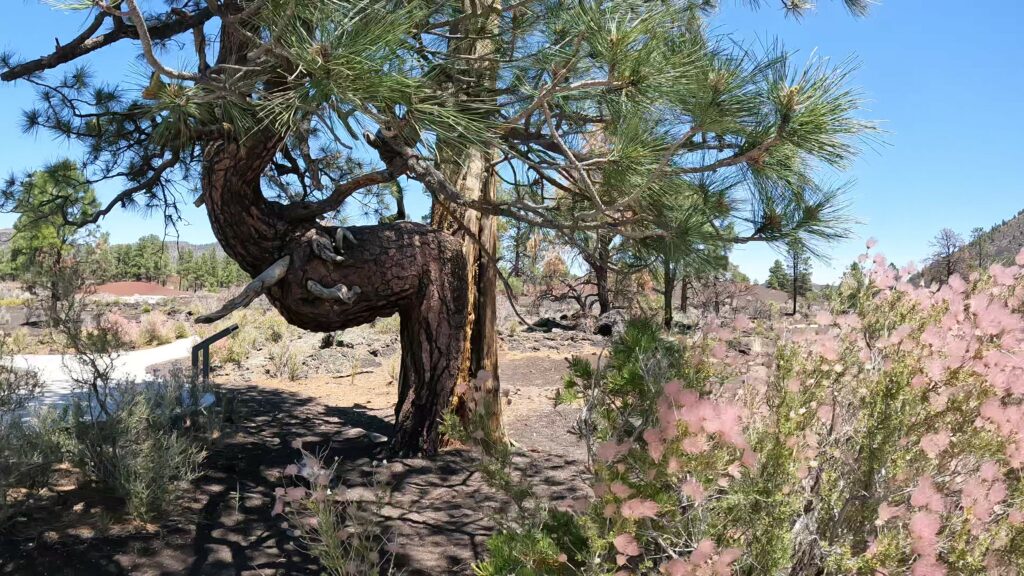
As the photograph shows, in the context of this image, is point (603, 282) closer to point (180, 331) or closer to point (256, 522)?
point (256, 522)

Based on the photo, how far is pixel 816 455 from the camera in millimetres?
1517

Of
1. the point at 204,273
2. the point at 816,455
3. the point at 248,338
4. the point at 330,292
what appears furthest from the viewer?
the point at 204,273

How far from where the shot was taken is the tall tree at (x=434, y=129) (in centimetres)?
203


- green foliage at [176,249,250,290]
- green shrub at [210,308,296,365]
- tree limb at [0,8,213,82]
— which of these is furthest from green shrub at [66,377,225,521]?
green foliage at [176,249,250,290]

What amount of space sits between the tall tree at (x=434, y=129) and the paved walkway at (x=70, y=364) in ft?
9.30

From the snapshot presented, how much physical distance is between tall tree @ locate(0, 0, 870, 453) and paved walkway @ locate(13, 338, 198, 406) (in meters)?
2.84

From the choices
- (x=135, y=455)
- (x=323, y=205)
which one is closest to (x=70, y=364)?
(x=135, y=455)

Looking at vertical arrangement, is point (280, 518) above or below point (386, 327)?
below

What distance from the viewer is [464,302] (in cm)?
396

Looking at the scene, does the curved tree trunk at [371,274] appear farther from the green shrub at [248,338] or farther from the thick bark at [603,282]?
the green shrub at [248,338]

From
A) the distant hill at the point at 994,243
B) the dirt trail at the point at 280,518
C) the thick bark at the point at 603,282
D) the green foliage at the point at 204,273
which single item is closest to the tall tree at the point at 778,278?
the distant hill at the point at 994,243

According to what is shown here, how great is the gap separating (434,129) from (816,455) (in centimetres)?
147

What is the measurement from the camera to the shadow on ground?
2406 mm

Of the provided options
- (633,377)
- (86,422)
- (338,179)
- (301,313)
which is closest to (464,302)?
(301,313)
